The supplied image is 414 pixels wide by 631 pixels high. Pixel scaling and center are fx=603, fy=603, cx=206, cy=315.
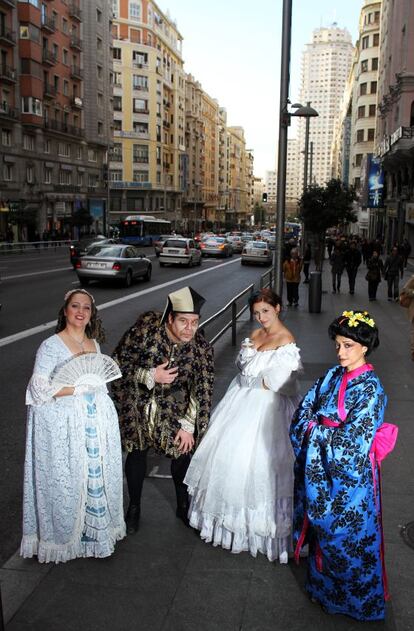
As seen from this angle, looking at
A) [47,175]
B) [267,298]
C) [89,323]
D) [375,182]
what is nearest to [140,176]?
[47,175]

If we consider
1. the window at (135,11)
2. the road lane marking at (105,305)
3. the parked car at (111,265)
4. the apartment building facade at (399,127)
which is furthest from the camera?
the window at (135,11)

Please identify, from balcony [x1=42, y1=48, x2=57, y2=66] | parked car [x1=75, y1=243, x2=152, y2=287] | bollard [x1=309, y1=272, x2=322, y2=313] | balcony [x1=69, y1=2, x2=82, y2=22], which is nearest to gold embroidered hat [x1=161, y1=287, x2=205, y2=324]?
bollard [x1=309, y1=272, x2=322, y2=313]

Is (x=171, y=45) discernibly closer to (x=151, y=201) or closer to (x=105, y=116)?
(x=151, y=201)

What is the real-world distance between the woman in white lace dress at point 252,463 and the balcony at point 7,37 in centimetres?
4561

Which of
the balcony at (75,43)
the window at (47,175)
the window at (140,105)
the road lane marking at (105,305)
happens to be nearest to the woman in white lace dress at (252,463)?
the road lane marking at (105,305)

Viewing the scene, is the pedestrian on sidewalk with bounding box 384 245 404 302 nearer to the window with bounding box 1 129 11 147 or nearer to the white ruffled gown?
the white ruffled gown

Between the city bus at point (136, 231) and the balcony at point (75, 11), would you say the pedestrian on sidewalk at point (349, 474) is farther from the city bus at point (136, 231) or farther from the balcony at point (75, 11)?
the balcony at point (75, 11)

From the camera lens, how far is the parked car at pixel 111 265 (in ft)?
67.9

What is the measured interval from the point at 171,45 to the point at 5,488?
317 feet

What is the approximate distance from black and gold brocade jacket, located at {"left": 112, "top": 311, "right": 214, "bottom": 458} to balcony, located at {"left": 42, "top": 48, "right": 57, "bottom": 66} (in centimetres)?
5044

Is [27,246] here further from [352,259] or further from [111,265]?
[352,259]

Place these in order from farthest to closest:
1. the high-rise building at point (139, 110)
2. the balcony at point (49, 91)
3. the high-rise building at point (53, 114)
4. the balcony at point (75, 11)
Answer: the high-rise building at point (139, 110)
the balcony at point (75, 11)
the balcony at point (49, 91)
the high-rise building at point (53, 114)

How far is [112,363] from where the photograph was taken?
3770 millimetres

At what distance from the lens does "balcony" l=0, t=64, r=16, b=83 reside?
43.0 metres
